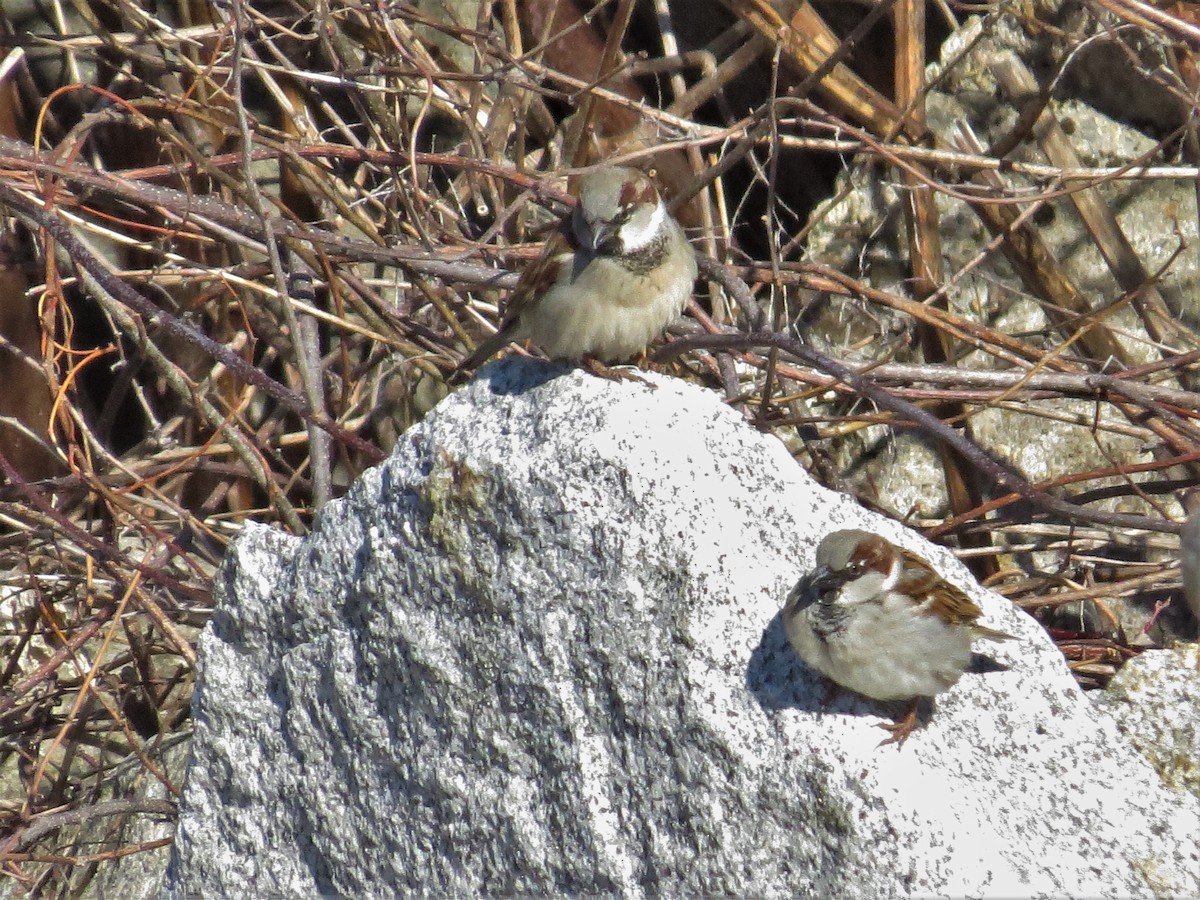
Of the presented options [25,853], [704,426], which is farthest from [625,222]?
[25,853]

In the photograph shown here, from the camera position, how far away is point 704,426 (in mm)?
2408

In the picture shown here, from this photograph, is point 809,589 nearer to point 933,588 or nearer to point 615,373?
point 933,588

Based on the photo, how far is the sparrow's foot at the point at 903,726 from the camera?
6.86ft

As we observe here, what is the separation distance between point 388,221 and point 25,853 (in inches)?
83.5

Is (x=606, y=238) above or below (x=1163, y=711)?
above

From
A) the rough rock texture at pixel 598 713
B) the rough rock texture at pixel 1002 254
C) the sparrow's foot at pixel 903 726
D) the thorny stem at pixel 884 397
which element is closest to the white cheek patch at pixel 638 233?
the thorny stem at pixel 884 397

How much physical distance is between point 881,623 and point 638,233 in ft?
3.60

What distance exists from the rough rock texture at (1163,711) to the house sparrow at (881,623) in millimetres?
320

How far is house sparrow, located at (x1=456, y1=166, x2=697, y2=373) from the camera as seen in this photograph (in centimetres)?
281

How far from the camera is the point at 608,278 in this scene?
9.43ft

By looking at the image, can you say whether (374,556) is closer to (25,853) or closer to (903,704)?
(903,704)

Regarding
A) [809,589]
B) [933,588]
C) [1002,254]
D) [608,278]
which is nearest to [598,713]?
[809,589]

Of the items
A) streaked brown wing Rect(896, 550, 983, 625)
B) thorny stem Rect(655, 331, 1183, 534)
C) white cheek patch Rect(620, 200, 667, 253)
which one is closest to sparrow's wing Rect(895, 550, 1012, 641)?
streaked brown wing Rect(896, 550, 983, 625)

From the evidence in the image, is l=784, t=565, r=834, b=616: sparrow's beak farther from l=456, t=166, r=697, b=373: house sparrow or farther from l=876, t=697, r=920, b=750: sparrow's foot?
l=456, t=166, r=697, b=373: house sparrow
